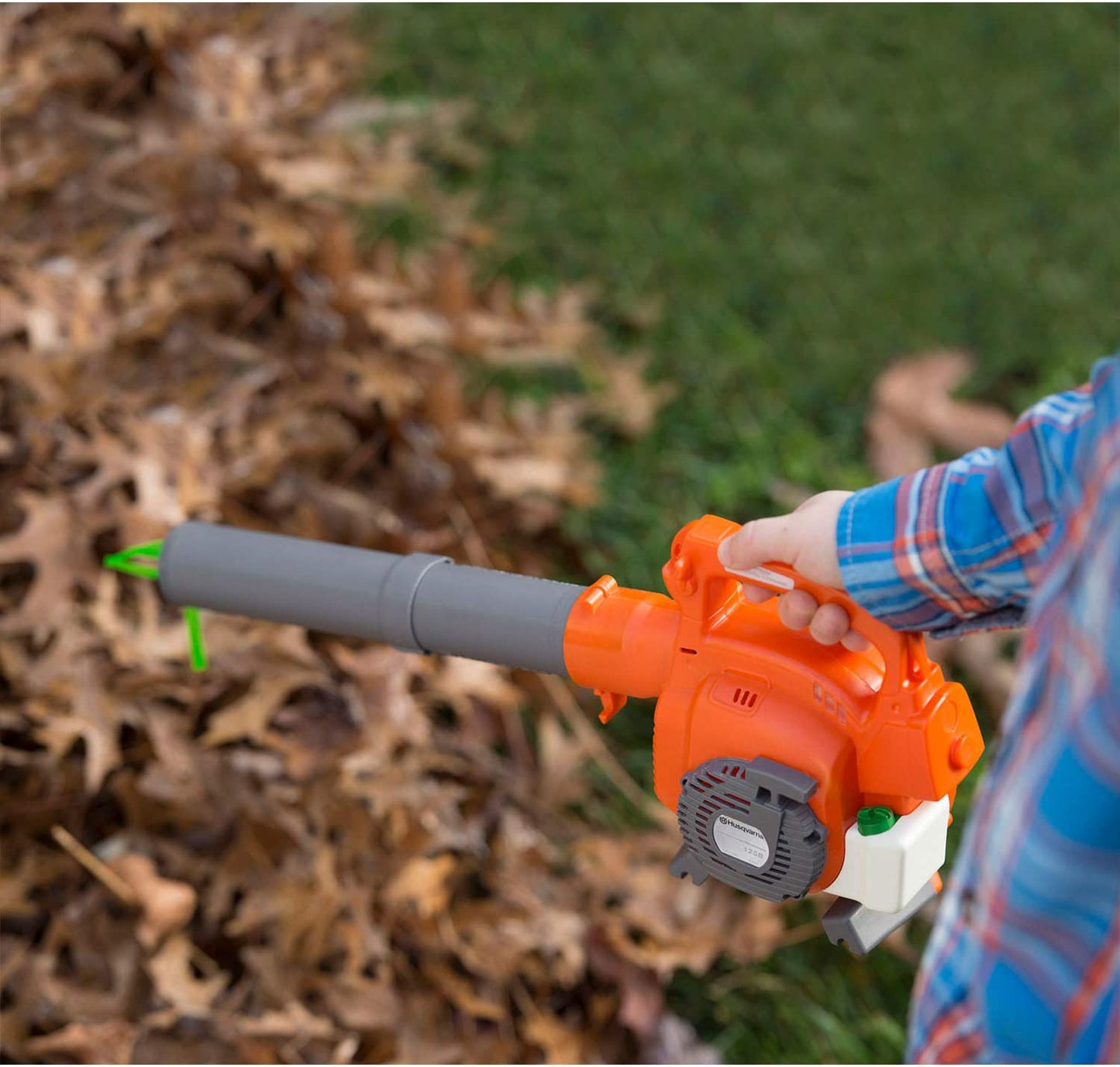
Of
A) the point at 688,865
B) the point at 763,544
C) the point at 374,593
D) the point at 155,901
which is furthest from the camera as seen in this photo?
the point at 155,901

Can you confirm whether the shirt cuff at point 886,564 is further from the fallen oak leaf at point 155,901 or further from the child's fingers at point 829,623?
the fallen oak leaf at point 155,901

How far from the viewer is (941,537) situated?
137 cm

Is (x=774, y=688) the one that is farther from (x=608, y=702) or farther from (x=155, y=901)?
(x=155, y=901)

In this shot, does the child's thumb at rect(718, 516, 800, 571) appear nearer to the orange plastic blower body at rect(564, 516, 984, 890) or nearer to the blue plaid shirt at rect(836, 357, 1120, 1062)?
the orange plastic blower body at rect(564, 516, 984, 890)

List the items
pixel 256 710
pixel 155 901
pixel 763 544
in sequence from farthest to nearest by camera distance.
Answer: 1. pixel 256 710
2. pixel 155 901
3. pixel 763 544

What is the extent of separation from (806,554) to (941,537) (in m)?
0.15

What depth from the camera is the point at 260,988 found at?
2211mm

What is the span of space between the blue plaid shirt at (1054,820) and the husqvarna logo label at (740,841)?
0.69 ft

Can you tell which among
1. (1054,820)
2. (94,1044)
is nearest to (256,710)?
(94,1044)

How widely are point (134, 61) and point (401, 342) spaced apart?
97cm

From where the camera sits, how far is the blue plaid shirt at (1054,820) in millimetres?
1062

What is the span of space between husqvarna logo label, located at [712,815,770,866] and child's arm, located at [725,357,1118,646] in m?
0.22

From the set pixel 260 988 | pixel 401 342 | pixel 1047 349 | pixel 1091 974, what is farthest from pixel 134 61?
pixel 1091 974

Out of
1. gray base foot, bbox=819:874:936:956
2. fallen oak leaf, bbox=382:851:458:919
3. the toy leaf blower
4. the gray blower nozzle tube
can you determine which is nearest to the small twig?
fallen oak leaf, bbox=382:851:458:919
